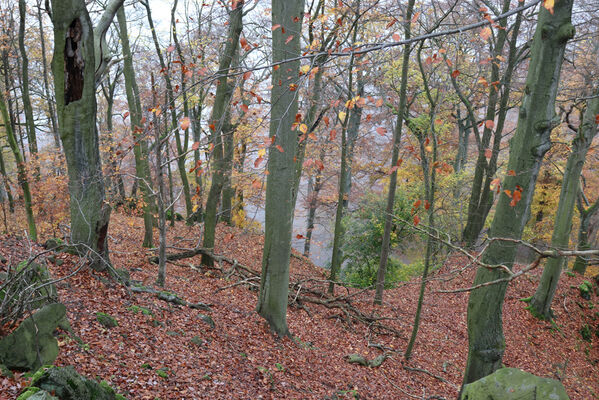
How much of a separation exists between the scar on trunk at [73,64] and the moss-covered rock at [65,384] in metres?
3.54

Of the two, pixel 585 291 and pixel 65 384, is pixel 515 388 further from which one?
pixel 585 291

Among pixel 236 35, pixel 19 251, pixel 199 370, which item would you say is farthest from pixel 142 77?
pixel 199 370

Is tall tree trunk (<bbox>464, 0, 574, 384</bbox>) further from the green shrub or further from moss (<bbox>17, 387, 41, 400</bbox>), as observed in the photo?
the green shrub

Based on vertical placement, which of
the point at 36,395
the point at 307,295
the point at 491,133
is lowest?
the point at 307,295

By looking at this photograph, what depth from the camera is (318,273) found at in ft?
42.0

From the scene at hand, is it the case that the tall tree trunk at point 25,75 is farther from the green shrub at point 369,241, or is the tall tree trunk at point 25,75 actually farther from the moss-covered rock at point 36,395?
the green shrub at point 369,241

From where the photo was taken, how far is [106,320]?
4301 mm

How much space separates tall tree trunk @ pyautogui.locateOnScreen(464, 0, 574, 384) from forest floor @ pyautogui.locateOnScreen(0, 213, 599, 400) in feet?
1.67

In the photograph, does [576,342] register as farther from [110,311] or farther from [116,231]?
[116,231]

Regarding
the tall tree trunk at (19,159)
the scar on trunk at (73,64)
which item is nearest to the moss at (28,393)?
the scar on trunk at (73,64)

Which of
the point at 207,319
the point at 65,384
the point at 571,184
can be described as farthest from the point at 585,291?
the point at 65,384

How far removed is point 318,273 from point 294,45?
9064 millimetres

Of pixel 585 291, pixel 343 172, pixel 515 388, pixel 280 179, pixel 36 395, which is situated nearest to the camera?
pixel 36 395

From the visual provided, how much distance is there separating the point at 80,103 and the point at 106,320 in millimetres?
2834
